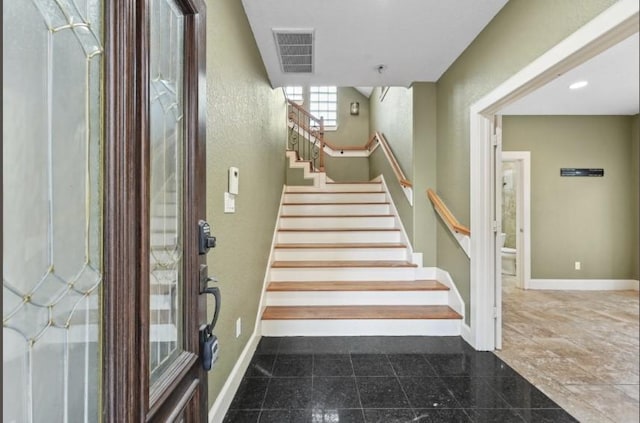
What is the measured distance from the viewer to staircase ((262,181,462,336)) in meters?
2.71

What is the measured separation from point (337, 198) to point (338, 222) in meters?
0.61

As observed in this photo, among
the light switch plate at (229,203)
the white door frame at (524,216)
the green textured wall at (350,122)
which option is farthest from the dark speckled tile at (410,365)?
the green textured wall at (350,122)

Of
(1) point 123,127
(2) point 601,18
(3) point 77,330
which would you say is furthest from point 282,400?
(2) point 601,18

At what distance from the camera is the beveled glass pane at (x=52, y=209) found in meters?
0.46

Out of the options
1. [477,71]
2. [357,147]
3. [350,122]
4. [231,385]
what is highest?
[350,122]

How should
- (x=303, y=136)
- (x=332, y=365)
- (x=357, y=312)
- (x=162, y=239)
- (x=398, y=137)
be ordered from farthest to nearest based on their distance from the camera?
(x=303, y=136) < (x=398, y=137) < (x=357, y=312) < (x=332, y=365) < (x=162, y=239)

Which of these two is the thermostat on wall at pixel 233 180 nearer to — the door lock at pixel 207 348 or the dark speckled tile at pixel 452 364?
the door lock at pixel 207 348

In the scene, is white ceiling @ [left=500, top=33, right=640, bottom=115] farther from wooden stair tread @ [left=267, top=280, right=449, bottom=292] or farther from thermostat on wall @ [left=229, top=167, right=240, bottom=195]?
thermostat on wall @ [left=229, top=167, right=240, bottom=195]

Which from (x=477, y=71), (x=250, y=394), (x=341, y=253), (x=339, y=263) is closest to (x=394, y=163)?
(x=341, y=253)

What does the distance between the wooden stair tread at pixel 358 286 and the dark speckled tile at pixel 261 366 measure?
2.29ft

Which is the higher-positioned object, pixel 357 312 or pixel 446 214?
pixel 446 214

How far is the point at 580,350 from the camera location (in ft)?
8.17

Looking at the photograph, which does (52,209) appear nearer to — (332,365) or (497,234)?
(332,365)

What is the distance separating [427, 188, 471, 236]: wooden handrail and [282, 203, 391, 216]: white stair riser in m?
1.11
